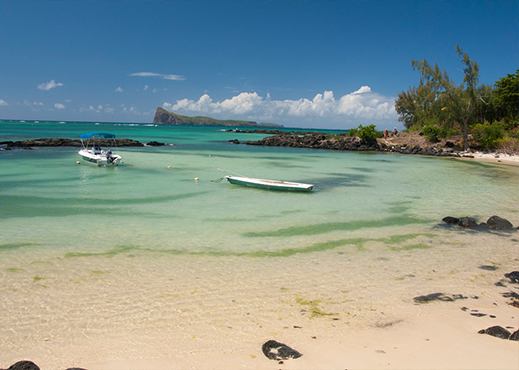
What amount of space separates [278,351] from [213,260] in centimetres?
368

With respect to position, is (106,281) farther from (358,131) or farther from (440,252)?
(358,131)

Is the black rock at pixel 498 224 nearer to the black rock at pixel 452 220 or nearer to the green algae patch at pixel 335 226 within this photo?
the black rock at pixel 452 220

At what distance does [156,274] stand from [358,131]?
1968 inches

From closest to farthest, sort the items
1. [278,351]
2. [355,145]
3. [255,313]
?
1. [278,351]
2. [255,313]
3. [355,145]

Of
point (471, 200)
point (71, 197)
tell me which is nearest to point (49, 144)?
point (71, 197)

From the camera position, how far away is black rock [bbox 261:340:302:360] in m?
4.12

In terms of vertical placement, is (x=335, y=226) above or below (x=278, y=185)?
below

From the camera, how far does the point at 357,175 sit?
23297 millimetres

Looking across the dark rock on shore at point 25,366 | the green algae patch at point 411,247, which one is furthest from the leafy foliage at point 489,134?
the dark rock on shore at point 25,366

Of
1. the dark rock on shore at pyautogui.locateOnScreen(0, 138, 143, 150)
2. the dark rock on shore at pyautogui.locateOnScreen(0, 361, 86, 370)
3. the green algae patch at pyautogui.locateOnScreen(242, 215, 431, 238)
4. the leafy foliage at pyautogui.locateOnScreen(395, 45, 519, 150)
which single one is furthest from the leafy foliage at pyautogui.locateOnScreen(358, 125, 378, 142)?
the dark rock on shore at pyautogui.locateOnScreen(0, 361, 86, 370)

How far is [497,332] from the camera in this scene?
4.61 m

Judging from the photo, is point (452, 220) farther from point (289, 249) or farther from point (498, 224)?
point (289, 249)

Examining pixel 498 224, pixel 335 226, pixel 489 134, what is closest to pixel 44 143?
pixel 335 226

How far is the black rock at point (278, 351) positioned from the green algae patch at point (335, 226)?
526cm
